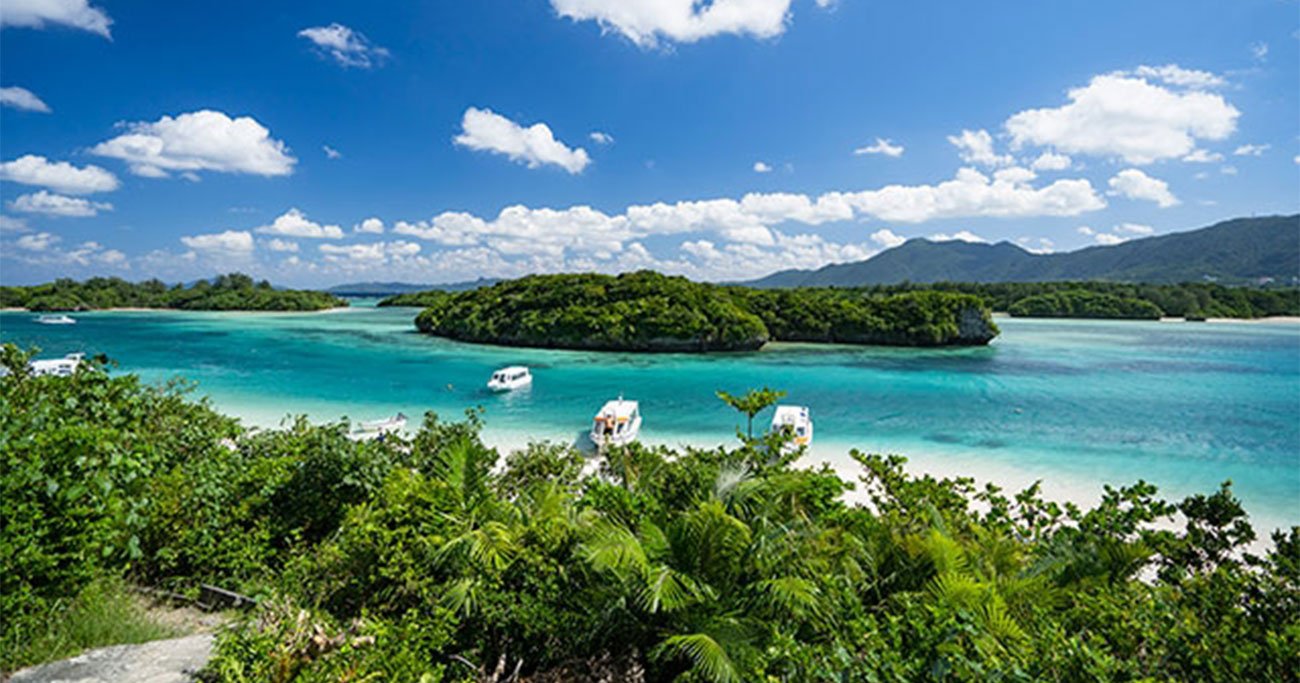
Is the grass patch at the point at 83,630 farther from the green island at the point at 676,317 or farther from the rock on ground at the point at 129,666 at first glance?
the green island at the point at 676,317

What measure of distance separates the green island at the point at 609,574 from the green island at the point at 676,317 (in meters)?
53.1

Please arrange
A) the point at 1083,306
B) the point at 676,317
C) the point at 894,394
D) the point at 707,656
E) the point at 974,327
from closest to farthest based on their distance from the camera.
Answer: the point at 707,656, the point at 894,394, the point at 676,317, the point at 974,327, the point at 1083,306

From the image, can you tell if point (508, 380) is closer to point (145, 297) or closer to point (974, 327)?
point (974, 327)

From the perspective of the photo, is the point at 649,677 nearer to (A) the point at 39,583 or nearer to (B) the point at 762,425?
(A) the point at 39,583

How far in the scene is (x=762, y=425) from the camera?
86.3ft

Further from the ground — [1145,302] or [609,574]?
[1145,302]

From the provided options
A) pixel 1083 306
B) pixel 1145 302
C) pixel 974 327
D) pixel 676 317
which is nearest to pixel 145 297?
pixel 676 317

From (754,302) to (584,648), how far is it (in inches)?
2914

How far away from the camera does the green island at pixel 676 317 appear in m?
60.2

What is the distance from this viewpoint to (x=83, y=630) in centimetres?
441

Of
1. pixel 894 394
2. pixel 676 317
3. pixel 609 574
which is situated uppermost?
pixel 676 317

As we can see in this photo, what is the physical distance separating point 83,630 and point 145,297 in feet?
512

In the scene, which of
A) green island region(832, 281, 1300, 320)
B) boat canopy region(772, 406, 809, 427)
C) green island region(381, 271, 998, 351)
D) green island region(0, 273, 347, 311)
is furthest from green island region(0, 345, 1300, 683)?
green island region(0, 273, 347, 311)

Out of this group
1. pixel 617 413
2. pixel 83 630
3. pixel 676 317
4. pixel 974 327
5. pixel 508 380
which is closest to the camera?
pixel 83 630
